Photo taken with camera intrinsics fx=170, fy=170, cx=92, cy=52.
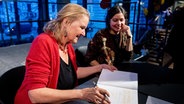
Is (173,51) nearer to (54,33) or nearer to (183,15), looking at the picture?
(183,15)

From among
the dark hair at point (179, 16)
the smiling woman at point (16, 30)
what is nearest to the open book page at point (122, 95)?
the dark hair at point (179, 16)

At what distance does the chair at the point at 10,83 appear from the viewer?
81 cm

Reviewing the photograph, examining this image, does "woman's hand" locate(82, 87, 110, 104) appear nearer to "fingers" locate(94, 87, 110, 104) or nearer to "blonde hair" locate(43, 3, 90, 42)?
"fingers" locate(94, 87, 110, 104)

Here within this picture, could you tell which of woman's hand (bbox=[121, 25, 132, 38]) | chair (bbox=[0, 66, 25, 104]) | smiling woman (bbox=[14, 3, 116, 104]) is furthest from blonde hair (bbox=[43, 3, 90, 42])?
woman's hand (bbox=[121, 25, 132, 38])

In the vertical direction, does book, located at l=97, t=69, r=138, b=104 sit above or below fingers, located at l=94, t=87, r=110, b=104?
below

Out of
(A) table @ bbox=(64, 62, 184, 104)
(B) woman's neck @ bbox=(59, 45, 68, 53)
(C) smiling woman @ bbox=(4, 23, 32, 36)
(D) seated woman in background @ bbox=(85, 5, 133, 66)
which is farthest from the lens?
(C) smiling woman @ bbox=(4, 23, 32, 36)

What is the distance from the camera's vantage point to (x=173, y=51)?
105 centimetres

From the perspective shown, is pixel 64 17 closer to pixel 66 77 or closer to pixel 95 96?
Result: pixel 66 77

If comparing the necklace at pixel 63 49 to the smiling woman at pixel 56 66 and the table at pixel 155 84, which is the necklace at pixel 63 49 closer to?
the smiling woman at pixel 56 66

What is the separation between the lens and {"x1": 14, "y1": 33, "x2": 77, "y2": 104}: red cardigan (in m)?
0.69

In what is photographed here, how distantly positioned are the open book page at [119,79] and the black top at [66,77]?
0.16 m

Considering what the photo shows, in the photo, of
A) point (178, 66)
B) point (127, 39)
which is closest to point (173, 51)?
point (178, 66)

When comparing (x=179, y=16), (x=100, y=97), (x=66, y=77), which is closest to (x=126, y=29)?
(x=179, y=16)

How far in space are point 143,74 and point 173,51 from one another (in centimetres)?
24
